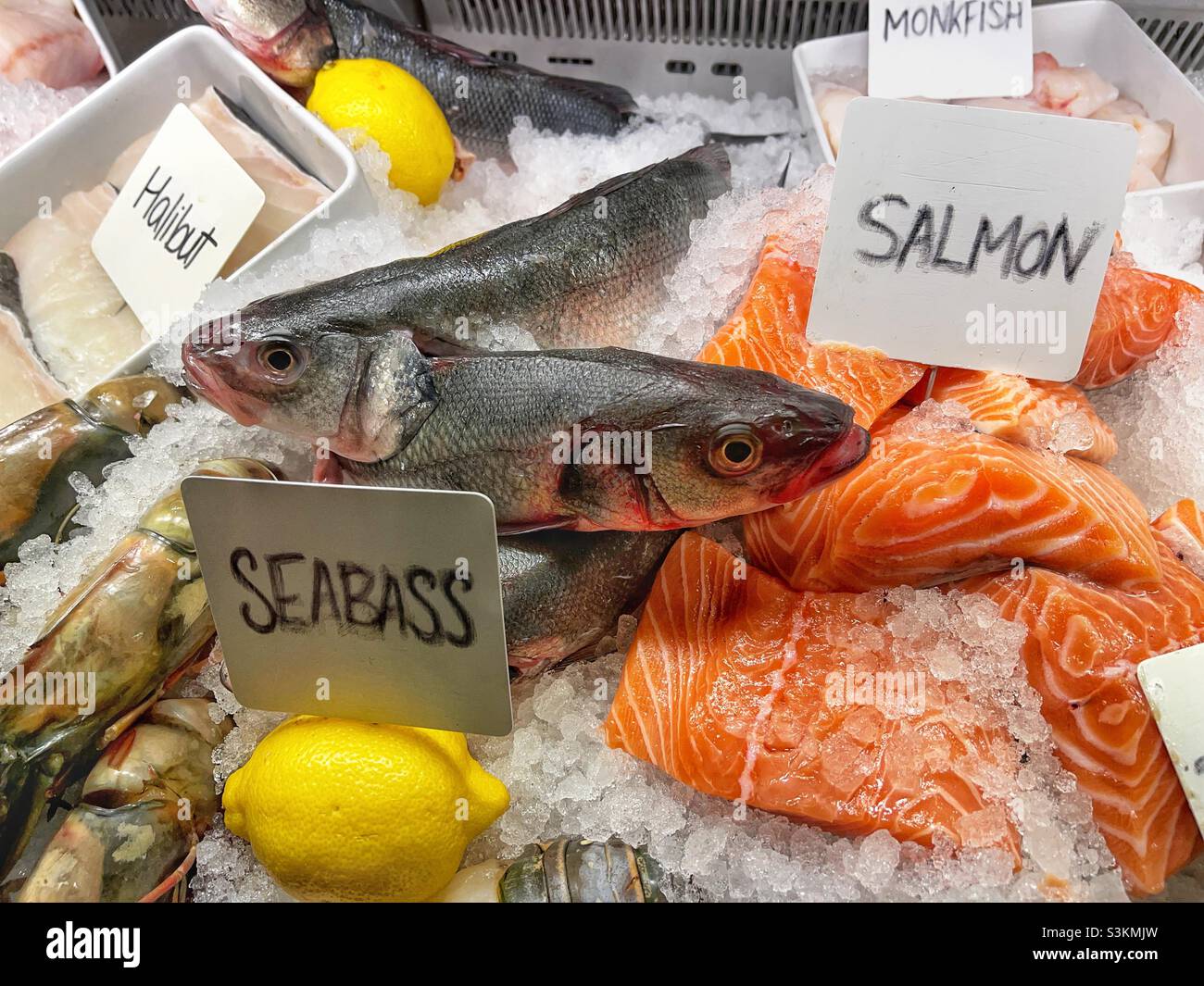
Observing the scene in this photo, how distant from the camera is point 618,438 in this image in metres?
0.99

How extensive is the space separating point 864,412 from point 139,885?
106 centimetres

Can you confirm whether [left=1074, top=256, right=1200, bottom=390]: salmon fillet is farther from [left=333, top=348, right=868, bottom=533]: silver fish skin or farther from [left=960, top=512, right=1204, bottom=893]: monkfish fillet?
[left=333, top=348, right=868, bottom=533]: silver fish skin

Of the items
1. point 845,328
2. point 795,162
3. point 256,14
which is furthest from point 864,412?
point 256,14

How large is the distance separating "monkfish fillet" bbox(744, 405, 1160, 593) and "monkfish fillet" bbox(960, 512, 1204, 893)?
0.04 m

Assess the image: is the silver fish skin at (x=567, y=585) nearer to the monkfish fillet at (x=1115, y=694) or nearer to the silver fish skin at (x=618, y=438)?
the silver fish skin at (x=618, y=438)

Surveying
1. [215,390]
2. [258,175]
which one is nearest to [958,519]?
[215,390]

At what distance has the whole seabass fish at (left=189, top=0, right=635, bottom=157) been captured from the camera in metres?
1.78

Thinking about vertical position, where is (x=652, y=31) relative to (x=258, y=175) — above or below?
above

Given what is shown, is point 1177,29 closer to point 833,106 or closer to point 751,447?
point 833,106

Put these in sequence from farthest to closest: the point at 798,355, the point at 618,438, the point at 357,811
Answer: the point at 798,355 < the point at 618,438 < the point at 357,811

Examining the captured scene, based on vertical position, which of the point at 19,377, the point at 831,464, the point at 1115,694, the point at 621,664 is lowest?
the point at 621,664

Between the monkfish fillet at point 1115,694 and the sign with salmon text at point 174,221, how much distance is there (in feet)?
4.44

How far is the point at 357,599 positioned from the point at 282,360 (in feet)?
1.14

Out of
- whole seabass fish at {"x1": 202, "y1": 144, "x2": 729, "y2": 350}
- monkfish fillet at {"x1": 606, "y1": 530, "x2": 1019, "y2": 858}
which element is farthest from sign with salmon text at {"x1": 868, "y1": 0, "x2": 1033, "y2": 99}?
monkfish fillet at {"x1": 606, "y1": 530, "x2": 1019, "y2": 858}
